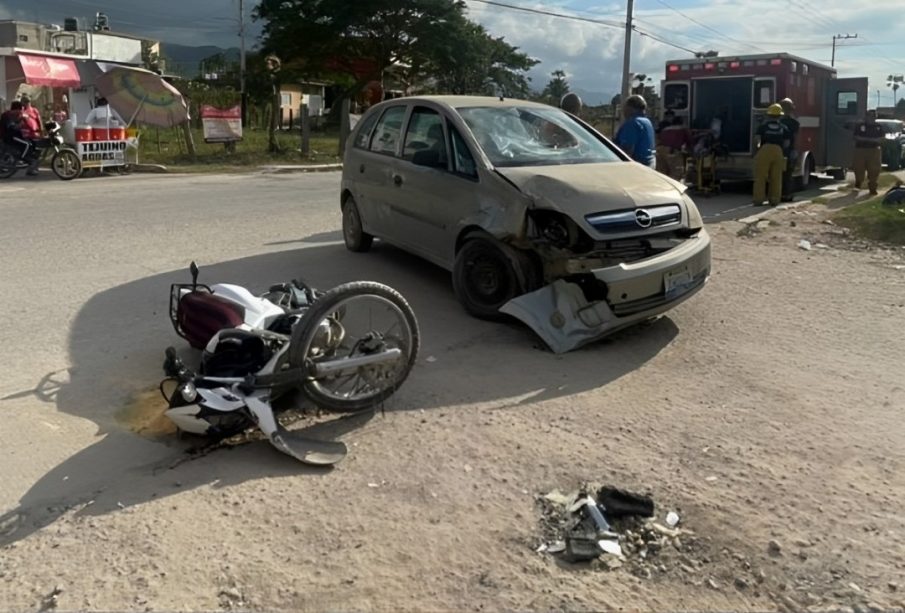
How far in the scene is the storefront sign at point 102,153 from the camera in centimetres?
1883

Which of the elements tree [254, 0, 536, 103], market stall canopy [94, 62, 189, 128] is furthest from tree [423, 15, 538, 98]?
market stall canopy [94, 62, 189, 128]

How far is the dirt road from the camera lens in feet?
10.7

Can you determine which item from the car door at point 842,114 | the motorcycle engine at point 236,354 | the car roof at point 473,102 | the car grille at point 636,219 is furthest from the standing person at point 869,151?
the motorcycle engine at point 236,354

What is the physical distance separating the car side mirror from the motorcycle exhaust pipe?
2.85 m

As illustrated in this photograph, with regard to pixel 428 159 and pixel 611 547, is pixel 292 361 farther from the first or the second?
pixel 428 159

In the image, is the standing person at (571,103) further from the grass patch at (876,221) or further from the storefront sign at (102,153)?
the storefront sign at (102,153)

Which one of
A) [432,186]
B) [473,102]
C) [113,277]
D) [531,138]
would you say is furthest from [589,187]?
[113,277]

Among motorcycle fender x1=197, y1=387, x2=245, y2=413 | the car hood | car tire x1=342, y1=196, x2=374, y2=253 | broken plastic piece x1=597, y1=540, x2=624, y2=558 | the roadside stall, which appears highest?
the roadside stall

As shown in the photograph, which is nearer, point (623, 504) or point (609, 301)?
point (623, 504)

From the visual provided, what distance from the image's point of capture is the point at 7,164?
17578mm

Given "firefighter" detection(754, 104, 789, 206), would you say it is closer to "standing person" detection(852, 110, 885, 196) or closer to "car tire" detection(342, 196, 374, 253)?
"standing person" detection(852, 110, 885, 196)

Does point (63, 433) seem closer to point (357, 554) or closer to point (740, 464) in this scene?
point (357, 554)

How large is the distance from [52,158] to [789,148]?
578 inches

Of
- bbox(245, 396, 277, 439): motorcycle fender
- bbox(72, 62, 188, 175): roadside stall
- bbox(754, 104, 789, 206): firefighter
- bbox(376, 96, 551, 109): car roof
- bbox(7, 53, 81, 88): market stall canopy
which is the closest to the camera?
bbox(245, 396, 277, 439): motorcycle fender
